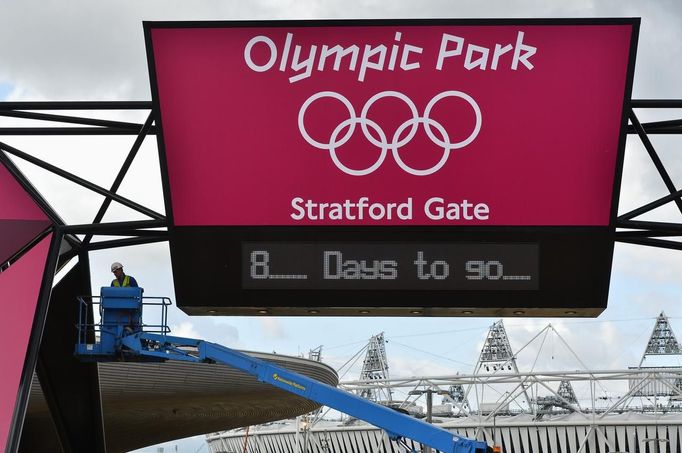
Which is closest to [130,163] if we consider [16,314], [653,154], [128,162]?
[128,162]

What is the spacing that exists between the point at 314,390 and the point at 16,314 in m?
6.39

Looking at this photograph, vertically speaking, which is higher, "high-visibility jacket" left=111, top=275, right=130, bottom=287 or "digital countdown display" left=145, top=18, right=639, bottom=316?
"digital countdown display" left=145, top=18, right=639, bottom=316

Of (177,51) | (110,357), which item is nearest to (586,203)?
(177,51)

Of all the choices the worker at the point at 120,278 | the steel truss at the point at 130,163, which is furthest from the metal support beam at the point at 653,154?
the worker at the point at 120,278

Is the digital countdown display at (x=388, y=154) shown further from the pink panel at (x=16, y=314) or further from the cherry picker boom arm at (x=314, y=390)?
the pink panel at (x=16, y=314)

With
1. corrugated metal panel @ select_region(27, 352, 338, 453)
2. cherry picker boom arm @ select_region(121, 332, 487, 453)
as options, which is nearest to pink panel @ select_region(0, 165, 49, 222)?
cherry picker boom arm @ select_region(121, 332, 487, 453)

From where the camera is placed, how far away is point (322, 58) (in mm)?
18766

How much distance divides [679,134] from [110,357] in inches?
493

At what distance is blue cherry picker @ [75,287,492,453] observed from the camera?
63.9 ft

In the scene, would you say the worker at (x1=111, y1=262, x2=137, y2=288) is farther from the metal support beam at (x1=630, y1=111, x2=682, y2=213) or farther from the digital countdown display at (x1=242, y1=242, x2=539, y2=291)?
the metal support beam at (x1=630, y1=111, x2=682, y2=213)

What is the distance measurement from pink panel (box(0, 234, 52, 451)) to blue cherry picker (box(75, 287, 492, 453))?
63.0 inches

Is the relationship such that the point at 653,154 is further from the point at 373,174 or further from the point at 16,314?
the point at 16,314

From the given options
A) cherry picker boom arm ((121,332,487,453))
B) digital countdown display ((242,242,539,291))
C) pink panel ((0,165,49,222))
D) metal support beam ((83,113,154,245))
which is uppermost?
metal support beam ((83,113,154,245))

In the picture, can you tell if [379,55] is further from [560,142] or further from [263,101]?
[560,142]
